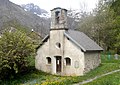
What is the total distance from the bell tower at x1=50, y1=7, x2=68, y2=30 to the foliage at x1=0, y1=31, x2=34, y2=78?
14.1 feet

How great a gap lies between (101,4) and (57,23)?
104 feet

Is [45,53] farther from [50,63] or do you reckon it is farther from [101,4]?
[101,4]

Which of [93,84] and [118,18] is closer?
[93,84]

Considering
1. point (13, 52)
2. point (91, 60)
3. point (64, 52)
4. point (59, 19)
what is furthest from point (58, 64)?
point (13, 52)

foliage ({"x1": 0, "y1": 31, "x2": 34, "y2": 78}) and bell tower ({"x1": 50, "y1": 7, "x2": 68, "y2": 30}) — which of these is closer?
foliage ({"x1": 0, "y1": 31, "x2": 34, "y2": 78})

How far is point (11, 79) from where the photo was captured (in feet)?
98.7

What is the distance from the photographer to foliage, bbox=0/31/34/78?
1108 inches

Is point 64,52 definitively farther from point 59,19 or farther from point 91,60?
point 59,19

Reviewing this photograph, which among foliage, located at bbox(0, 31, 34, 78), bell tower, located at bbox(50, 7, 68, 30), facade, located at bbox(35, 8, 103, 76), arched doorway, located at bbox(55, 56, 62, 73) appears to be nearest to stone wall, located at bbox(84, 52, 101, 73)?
facade, located at bbox(35, 8, 103, 76)

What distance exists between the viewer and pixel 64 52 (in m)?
31.2

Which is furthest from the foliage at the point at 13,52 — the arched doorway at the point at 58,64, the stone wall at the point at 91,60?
the stone wall at the point at 91,60

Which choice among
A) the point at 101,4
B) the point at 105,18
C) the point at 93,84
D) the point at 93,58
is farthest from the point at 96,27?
the point at 93,84

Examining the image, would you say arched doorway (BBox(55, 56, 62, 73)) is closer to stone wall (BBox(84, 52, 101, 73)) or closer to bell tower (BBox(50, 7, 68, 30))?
stone wall (BBox(84, 52, 101, 73))

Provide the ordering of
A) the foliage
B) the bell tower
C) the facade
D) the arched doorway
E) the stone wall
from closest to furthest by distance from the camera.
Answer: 1. the foliage
2. the facade
3. the stone wall
4. the bell tower
5. the arched doorway
